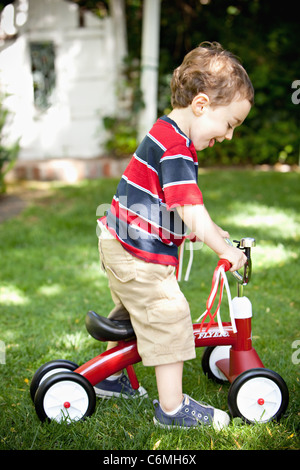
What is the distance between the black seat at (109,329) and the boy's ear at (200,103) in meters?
0.80

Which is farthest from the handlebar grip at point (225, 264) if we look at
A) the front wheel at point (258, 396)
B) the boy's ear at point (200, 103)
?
the boy's ear at point (200, 103)

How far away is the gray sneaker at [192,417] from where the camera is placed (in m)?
1.79

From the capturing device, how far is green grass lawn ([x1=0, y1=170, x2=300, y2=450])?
175cm

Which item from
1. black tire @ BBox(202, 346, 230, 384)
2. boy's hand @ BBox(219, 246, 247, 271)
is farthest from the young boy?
black tire @ BBox(202, 346, 230, 384)

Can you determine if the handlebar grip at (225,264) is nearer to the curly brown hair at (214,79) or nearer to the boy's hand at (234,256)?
the boy's hand at (234,256)

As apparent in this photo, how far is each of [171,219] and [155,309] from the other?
1.05 feet

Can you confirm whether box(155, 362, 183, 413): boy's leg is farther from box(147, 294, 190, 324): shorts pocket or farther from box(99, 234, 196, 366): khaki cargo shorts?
box(147, 294, 190, 324): shorts pocket

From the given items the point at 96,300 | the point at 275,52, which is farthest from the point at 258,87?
the point at 96,300

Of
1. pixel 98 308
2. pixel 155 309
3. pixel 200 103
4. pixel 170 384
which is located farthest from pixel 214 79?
pixel 98 308

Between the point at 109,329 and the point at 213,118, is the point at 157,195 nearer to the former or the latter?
the point at 213,118

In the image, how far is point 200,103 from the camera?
169 cm

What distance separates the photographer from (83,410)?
74.0 inches

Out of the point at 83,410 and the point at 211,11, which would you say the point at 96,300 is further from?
the point at 211,11

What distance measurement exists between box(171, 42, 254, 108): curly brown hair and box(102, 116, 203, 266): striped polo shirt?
13 centimetres
